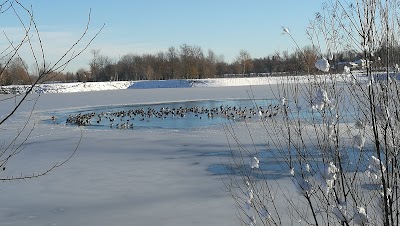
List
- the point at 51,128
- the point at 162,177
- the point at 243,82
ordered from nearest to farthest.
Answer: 1. the point at 162,177
2. the point at 51,128
3. the point at 243,82

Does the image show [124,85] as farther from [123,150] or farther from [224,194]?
[224,194]

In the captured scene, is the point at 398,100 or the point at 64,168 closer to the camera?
the point at 398,100

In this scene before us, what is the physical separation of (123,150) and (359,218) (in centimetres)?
869

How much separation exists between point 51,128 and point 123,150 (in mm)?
6442

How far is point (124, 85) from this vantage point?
2165 inches

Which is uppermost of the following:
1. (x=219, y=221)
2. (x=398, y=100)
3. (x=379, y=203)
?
(x=398, y=100)

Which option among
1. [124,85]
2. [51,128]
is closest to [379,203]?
[51,128]

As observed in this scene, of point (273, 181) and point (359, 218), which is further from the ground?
point (359, 218)

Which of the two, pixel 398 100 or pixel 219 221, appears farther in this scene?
pixel 219 221

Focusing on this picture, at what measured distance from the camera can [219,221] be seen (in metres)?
5.50

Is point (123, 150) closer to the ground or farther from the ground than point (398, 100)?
closer to the ground

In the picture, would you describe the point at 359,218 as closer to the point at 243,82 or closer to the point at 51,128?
the point at 51,128

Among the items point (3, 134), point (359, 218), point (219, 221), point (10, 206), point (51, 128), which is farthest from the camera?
point (51, 128)

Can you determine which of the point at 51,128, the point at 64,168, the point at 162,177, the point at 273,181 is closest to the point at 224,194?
the point at 273,181
